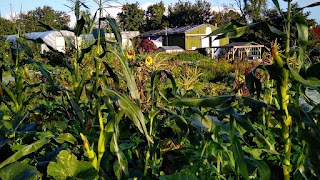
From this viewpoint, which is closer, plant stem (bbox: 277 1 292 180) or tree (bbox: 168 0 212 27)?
plant stem (bbox: 277 1 292 180)

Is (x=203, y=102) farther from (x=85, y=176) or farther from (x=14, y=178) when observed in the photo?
(x=14, y=178)

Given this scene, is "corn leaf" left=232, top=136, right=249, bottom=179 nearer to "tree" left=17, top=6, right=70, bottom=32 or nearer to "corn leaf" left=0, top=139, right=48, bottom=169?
"corn leaf" left=0, top=139, right=48, bottom=169

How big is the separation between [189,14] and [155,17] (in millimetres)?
5065

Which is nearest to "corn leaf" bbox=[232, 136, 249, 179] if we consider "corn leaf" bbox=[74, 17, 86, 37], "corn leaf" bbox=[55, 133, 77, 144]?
"corn leaf" bbox=[55, 133, 77, 144]

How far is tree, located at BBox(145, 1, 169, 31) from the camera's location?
48906 mm

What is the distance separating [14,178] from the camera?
1.45 m

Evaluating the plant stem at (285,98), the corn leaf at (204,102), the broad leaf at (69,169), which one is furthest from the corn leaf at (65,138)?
the plant stem at (285,98)

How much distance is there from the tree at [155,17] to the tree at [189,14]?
6.54 feet

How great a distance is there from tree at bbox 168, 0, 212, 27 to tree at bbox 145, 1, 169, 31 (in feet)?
6.54

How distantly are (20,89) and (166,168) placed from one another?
1.09m

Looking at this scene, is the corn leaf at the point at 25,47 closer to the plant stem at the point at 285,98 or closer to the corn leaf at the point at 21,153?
the corn leaf at the point at 21,153

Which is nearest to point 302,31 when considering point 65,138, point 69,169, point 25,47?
point 69,169

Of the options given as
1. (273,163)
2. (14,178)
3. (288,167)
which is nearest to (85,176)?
(14,178)

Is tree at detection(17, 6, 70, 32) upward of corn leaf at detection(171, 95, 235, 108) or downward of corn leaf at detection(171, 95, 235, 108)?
upward
